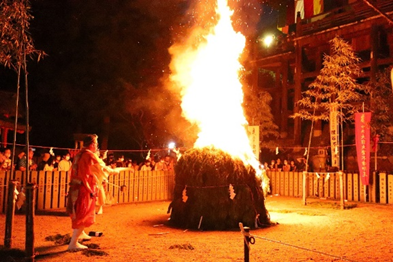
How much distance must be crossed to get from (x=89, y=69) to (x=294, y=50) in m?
12.5

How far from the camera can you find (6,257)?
592 centimetres

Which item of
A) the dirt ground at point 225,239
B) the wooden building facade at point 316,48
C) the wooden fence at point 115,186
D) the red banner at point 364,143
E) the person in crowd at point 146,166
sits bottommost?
the dirt ground at point 225,239

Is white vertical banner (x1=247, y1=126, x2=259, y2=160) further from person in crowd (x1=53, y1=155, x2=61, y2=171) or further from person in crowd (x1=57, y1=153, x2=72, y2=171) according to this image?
person in crowd (x1=53, y1=155, x2=61, y2=171)

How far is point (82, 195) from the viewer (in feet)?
22.0

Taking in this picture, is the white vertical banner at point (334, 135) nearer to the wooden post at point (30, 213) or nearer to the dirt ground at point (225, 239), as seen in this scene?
the dirt ground at point (225, 239)

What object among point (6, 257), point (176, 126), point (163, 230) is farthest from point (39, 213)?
point (176, 126)

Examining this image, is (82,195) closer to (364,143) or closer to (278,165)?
(364,143)

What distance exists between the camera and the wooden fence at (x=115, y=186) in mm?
11242

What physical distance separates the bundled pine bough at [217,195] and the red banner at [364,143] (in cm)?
611

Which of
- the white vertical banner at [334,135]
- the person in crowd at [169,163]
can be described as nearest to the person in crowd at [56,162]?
the person in crowd at [169,163]

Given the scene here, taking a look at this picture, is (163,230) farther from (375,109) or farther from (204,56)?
(375,109)

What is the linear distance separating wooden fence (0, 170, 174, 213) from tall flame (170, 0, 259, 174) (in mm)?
3040

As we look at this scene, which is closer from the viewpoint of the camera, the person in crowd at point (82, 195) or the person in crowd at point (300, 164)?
the person in crowd at point (82, 195)

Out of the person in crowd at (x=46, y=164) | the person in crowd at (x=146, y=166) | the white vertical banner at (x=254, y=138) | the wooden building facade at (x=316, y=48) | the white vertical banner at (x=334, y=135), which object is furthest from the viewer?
the wooden building facade at (x=316, y=48)
